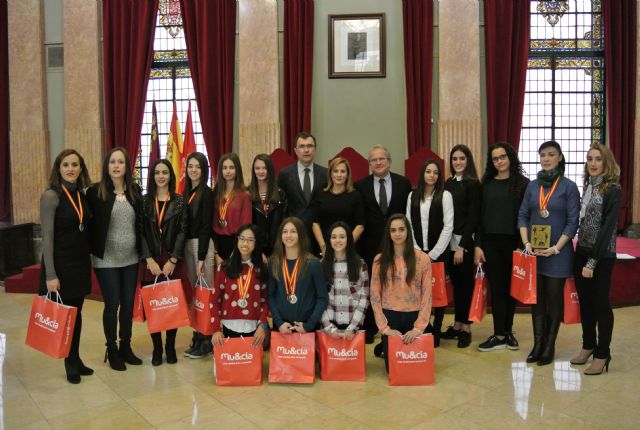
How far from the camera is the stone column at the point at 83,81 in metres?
7.58

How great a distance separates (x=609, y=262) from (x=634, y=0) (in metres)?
4.96

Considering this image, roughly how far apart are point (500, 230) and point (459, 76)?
3493mm

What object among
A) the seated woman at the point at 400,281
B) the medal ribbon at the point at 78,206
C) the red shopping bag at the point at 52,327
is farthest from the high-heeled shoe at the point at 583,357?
the medal ribbon at the point at 78,206

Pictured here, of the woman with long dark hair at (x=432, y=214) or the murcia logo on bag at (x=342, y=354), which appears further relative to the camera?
the woman with long dark hair at (x=432, y=214)

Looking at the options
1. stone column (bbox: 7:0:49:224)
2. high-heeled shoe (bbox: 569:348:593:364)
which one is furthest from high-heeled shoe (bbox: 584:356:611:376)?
stone column (bbox: 7:0:49:224)

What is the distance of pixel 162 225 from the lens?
13.1 feet

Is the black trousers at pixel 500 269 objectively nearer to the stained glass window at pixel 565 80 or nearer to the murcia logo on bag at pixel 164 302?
the murcia logo on bag at pixel 164 302

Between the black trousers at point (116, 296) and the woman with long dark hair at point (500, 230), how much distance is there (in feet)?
8.07

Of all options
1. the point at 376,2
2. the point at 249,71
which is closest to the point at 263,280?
the point at 249,71

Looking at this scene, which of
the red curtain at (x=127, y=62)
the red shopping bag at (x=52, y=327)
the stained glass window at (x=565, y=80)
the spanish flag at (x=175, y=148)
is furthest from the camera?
the stained glass window at (x=565, y=80)

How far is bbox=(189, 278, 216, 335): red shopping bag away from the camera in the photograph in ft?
12.6

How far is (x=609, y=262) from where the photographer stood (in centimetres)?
368

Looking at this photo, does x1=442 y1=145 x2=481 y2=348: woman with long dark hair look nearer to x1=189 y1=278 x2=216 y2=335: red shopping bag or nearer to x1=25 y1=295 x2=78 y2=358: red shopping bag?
x1=189 y1=278 x2=216 y2=335: red shopping bag

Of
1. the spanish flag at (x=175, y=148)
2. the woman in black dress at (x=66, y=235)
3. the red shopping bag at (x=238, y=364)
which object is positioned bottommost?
the red shopping bag at (x=238, y=364)
